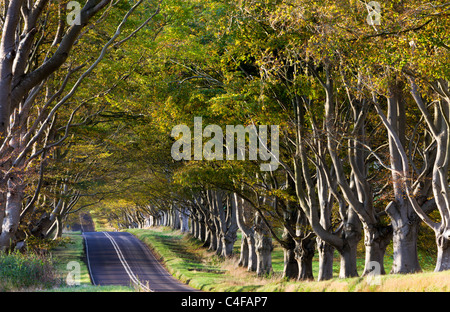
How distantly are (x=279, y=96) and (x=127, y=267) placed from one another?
85.8 feet

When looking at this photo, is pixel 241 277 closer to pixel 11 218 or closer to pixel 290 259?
pixel 290 259

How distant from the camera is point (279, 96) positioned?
2028cm

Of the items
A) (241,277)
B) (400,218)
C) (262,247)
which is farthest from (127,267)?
(400,218)

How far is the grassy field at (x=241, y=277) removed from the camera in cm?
1171

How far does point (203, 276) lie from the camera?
103 ft

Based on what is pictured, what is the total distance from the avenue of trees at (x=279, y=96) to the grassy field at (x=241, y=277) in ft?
8.48

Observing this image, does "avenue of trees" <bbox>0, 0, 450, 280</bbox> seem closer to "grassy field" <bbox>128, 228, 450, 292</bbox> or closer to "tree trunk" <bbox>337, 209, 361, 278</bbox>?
"tree trunk" <bbox>337, 209, 361, 278</bbox>

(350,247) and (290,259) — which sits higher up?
(350,247)

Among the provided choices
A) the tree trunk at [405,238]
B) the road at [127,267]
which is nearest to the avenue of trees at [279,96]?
the tree trunk at [405,238]

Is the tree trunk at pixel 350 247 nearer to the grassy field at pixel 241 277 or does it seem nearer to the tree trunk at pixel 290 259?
the grassy field at pixel 241 277

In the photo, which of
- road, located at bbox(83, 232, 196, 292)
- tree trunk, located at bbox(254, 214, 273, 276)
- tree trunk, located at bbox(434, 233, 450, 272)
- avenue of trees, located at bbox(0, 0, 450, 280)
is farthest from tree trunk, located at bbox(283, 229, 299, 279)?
tree trunk, located at bbox(434, 233, 450, 272)

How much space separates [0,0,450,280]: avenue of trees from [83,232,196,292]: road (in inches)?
246

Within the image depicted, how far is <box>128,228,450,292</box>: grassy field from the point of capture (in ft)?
38.4
